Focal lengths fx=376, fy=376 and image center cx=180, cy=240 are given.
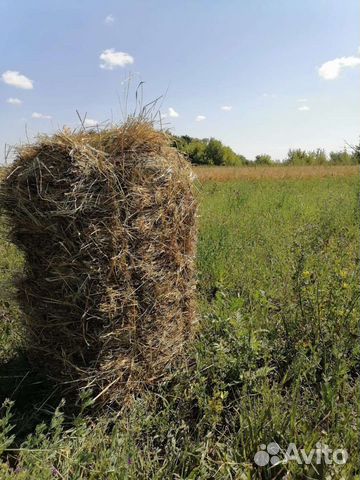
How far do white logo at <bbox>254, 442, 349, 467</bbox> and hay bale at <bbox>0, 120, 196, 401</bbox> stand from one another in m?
0.85

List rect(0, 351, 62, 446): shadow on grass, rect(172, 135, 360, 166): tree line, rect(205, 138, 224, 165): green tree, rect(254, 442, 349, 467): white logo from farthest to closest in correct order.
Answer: rect(205, 138, 224, 165): green tree, rect(172, 135, 360, 166): tree line, rect(0, 351, 62, 446): shadow on grass, rect(254, 442, 349, 467): white logo

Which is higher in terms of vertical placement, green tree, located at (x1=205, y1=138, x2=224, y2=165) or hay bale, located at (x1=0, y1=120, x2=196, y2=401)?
green tree, located at (x1=205, y1=138, x2=224, y2=165)

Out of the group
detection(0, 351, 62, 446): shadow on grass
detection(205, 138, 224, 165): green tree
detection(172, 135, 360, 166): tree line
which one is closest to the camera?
detection(0, 351, 62, 446): shadow on grass

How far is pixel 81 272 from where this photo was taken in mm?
2113

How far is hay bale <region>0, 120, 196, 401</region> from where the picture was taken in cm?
209

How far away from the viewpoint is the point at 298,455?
5.91 feet

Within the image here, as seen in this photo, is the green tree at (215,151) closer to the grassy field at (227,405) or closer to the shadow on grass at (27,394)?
the grassy field at (227,405)

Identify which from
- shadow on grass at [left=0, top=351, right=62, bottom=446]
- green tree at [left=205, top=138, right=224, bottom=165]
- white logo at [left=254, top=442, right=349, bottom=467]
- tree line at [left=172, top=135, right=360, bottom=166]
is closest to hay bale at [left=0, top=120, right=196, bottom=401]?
shadow on grass at [left=0, top=351, right=62, bottom=446]

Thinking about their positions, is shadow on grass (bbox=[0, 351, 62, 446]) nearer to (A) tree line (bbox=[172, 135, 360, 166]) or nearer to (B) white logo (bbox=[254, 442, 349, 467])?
(B) white logo (bbox=[254, 442, 349, 467])

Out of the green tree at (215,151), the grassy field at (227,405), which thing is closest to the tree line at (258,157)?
the green tree at (215,151)

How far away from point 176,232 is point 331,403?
131 centimetres

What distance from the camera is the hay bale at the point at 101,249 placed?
2.09 metres

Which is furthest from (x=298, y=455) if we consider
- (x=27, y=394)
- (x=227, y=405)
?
(x=27, y=394)

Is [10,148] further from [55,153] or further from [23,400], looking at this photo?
[23,400]
